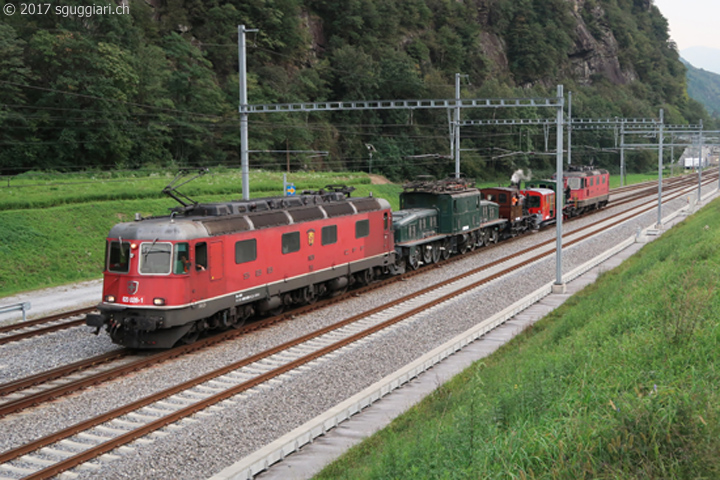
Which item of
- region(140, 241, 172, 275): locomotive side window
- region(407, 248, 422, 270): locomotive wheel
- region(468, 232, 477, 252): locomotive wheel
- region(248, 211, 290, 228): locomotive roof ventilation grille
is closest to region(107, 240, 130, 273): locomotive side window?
region(140, 241, 172, 275): locomotive side window

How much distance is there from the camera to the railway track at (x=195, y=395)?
35.7 ft

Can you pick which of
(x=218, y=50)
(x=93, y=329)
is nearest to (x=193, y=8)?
(x=218, y=50)

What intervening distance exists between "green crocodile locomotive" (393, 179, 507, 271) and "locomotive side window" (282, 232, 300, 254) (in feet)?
24.7

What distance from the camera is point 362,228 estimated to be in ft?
80.6

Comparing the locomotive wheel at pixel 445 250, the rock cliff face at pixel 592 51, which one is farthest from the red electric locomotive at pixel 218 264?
the rock cliff face at pixel 592 51

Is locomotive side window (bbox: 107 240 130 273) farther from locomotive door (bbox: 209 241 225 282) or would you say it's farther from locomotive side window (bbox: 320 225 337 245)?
locomotive side window (bbox: 320 225 337 245)

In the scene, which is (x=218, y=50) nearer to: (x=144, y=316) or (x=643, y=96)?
(x=144, y=316)

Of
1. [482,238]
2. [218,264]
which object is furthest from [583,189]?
[218,264]

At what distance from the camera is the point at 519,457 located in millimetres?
7258

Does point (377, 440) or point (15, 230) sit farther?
point (15, 230)

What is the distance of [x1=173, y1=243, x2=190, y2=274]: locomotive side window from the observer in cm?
1656

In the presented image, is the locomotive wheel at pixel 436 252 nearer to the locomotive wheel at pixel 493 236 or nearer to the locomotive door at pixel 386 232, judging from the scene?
the locomotive door at pixel 386 232

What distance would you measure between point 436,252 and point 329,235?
9.72 m

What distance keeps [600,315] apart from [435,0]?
101758mm
